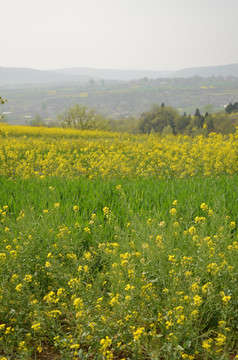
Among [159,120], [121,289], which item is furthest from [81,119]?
[159,120]

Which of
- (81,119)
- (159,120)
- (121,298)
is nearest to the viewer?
(121,298)

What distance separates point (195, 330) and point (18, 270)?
5.61ft

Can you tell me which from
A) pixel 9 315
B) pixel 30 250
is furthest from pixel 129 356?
pixel 30 250

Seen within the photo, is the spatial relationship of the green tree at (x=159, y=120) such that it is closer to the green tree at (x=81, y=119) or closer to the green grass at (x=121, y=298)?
the green tree at (x=81, y=119)

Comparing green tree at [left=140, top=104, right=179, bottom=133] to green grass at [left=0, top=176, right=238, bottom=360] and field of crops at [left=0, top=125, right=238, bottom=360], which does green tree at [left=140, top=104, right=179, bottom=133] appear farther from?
green grass at [left=0, top=176, right=238, bottom=360]

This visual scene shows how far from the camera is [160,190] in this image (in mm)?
5727

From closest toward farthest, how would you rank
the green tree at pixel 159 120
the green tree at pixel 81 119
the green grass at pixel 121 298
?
the green grass at pixel 121 298 → the green tree at pixel 81 119 → the green tree at pixel 159 120

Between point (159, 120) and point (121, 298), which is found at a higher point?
point (121, 298)

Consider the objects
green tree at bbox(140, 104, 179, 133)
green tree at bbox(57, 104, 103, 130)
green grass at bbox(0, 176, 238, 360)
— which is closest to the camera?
green grass at bbox(0, 176, 238, 360)

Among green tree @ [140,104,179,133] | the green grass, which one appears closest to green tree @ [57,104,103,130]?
green tree @ [140,104,179,133]

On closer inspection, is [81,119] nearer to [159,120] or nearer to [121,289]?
[121,289]

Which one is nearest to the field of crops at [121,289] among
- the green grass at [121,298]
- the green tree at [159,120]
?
the green grass at [121,298]

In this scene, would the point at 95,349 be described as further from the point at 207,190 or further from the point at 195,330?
the point at 207,190

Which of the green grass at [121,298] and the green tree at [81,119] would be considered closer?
the green grass at [121,298]
